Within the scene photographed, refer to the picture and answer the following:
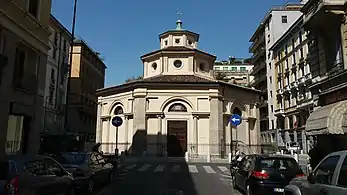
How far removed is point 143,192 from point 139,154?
828 inches

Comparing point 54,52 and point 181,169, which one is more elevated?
point 54,52

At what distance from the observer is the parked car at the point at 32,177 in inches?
259

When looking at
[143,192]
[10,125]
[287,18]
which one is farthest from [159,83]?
[287,18]

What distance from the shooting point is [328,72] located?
679 inches

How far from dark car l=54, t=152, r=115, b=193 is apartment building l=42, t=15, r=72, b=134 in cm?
3047

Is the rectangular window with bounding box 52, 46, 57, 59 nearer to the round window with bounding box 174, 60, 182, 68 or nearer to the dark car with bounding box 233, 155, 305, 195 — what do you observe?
the round window with bounding box 174, 60, 182, 68

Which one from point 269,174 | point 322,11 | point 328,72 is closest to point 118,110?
point 328,72

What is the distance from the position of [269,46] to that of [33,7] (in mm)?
49497

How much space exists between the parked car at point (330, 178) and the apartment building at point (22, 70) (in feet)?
42.6

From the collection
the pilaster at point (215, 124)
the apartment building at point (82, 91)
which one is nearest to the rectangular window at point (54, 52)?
the apartment building at point (82, 91)

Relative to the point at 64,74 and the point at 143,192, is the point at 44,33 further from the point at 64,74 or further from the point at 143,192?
the point at 64,74

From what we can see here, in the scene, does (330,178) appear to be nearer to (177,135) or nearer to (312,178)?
(312,178)

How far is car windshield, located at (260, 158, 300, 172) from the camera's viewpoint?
1007cm

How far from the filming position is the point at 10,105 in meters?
15.1
